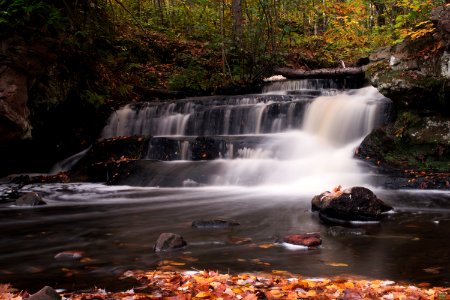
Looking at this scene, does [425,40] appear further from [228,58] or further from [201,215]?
[228,58]

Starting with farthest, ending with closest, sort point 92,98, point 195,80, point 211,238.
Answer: point 195,80
point 92,98
point 211,238

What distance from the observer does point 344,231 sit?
5586 mm

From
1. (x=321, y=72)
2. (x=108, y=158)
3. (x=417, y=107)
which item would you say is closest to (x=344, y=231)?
(x=417, y=107)

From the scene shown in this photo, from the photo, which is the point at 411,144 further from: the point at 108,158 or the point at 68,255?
the point at 68,255

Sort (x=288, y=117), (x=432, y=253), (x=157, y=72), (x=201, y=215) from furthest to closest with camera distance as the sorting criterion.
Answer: (x=157, y=72) < (x=288, y=117) < (x=201, y=215) < (x=432, y=253)

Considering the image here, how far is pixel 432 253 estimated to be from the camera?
15.0ft

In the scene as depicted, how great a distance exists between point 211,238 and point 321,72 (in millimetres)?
11659

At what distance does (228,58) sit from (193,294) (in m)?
15.9

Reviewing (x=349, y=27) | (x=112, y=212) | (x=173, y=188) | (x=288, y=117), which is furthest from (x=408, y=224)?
(x=349, y=27)

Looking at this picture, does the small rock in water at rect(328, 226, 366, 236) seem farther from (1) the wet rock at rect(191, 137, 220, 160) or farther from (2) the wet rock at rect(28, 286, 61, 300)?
(1) the wet rock at rect(191, 137, 220, 160)

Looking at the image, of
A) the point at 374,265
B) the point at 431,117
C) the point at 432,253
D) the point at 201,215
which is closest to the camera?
the point at 374,265

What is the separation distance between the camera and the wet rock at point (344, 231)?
5480mm

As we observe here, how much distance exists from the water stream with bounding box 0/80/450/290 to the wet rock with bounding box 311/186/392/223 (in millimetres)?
232

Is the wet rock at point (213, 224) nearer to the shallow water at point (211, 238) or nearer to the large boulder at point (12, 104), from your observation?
the shallow water at point (211, 238)
